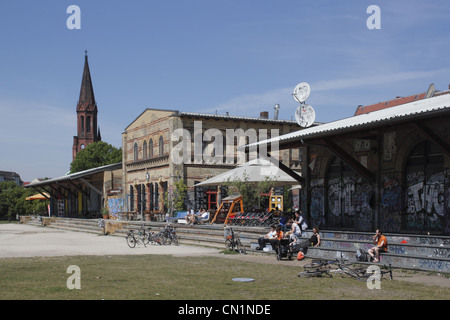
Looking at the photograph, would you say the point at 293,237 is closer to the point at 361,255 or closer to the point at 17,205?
the point at 361,255

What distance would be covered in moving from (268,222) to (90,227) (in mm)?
19095

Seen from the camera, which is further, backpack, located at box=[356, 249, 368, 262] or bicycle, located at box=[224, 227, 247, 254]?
bicycle, located at box=[224, 227, 247, 254]

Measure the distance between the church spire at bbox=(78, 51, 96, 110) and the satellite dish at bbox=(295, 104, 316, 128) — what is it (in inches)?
4504

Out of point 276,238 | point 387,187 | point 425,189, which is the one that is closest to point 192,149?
point 276,238

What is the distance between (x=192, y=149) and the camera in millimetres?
40531

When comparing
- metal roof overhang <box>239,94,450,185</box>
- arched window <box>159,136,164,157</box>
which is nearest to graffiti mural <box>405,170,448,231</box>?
metal roof overhang <box>239,94,450,185</box>

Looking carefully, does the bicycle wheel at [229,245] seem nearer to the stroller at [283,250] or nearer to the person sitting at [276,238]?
the person sitting at [276,238]

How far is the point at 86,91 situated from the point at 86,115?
6472 millimetres

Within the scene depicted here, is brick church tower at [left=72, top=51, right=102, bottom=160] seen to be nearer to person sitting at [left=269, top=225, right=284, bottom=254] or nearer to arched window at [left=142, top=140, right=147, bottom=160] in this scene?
arched window at [left=142, top=140, right=147, bottom=160]

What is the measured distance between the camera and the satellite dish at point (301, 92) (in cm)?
2284

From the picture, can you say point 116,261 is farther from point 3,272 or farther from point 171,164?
point 171,164

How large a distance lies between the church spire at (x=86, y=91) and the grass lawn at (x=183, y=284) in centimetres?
11897

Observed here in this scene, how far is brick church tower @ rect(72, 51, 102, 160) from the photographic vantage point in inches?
5182
